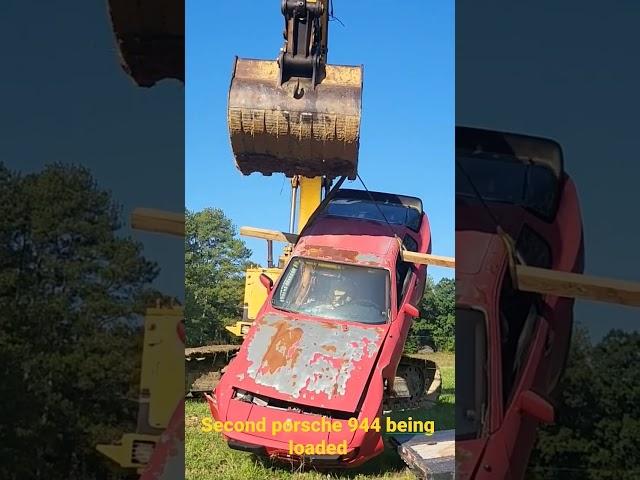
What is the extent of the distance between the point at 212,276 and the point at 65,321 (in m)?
10.7

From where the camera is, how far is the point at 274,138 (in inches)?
164

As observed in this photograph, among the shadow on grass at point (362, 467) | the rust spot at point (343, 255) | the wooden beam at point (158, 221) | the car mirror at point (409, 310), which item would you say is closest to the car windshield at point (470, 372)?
the wooden beam at point (158, 221)

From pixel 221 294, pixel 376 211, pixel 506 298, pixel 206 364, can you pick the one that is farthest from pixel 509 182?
pixel 221 294

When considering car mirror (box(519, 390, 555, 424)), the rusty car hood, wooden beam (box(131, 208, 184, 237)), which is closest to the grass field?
the rusty car hood

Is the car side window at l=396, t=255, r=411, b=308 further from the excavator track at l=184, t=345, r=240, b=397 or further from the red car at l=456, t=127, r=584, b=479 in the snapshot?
the excavator track at l=184, t=345, r=240, b=397

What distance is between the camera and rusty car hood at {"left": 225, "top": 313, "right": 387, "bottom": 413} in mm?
4156

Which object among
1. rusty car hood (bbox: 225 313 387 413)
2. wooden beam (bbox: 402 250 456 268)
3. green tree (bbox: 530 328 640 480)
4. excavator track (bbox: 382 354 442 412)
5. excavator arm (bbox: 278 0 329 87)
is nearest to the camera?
green tree (bbox: 530 328 640 480)

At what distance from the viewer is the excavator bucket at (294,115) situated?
13.1 feet

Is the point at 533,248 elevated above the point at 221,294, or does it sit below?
above

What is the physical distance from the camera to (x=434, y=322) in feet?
25.6

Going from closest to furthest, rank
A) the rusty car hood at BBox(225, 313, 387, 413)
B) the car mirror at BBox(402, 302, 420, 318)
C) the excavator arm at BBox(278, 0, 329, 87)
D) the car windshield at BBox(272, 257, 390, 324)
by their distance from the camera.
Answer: the excavator arm at BBox(278, 0, 329, 87)
the rusty car hood at BBox(225, 313, 387, 413)
the car windshield at BBox(272, 257, 390, 324)
the car mirror at BBox(402, 302, 420, 318)

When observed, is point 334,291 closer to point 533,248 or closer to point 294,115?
point 294,115

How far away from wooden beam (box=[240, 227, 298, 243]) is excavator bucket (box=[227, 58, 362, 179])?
6.13 feet

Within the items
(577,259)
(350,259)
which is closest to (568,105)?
(577,259)
